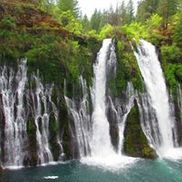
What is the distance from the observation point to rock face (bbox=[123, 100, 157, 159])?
29969 mm

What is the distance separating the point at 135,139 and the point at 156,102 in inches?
211

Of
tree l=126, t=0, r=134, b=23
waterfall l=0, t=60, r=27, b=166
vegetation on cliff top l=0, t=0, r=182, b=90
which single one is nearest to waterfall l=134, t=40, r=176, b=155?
vegetation on cliff top l=0, t=0, r=182, b=90

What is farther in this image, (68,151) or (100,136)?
(100,136)

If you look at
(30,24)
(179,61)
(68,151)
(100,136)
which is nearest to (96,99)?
(100,136)

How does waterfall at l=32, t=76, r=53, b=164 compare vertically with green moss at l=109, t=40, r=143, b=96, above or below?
below

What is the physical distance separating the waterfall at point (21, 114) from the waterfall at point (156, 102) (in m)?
8.33

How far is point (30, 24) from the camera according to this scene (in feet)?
108

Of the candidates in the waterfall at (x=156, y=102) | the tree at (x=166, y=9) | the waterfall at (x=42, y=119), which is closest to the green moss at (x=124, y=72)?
the waterfall at (x=156, y=102)

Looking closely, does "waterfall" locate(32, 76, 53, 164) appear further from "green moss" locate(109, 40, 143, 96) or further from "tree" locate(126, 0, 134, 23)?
"tree" locate(126, 0, 134, 23)

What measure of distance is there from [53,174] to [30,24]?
1332 cm

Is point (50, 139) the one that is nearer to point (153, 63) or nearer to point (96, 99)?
point (96, 99)

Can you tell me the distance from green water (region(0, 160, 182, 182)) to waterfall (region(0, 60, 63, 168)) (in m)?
1.52

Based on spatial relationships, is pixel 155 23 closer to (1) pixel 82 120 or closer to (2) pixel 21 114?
(1) pixel 82 120

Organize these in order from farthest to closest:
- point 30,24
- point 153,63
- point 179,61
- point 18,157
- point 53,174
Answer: point 179,61
point 153,63
point 30,24
point 18,157
point 53,174
